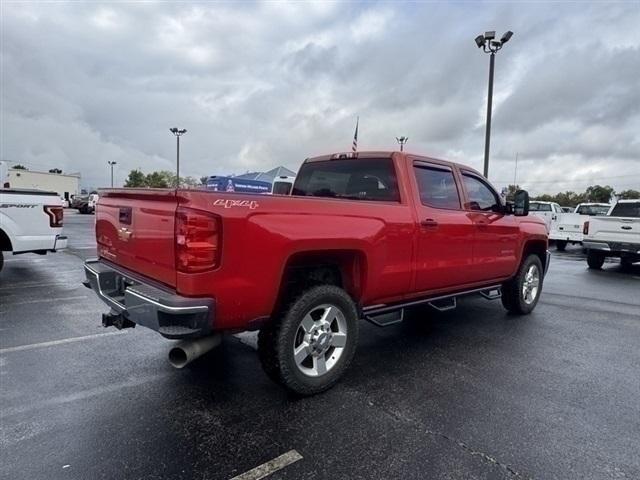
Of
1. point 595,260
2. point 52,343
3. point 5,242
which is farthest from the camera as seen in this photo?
point 595,260

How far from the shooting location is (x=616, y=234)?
11.0 m

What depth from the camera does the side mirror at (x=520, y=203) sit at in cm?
551

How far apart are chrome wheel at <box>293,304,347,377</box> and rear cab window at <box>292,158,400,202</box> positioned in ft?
4.31

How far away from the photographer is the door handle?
421 cm

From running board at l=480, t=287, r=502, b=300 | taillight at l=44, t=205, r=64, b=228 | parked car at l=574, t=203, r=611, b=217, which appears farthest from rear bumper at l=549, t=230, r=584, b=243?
taillight at l=44, t=205, r=64, b=228

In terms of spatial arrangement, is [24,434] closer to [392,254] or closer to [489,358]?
[392,254]

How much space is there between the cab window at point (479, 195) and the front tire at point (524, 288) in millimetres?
1186

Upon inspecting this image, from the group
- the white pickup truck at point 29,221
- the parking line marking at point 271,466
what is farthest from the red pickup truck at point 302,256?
the white pickup truck at point 29,221

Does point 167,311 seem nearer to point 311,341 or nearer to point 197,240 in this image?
point 197,240

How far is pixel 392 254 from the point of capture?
396 centimetres

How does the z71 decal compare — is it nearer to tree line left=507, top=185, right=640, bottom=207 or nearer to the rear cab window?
the rear cab window

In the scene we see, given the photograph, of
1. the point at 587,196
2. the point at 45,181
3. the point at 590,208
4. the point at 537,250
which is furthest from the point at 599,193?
the point at 45,181

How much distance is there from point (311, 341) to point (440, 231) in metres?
1.80

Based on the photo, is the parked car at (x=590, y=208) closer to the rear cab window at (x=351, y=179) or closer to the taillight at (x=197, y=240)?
the rear cab window at (x=351, y=179)
